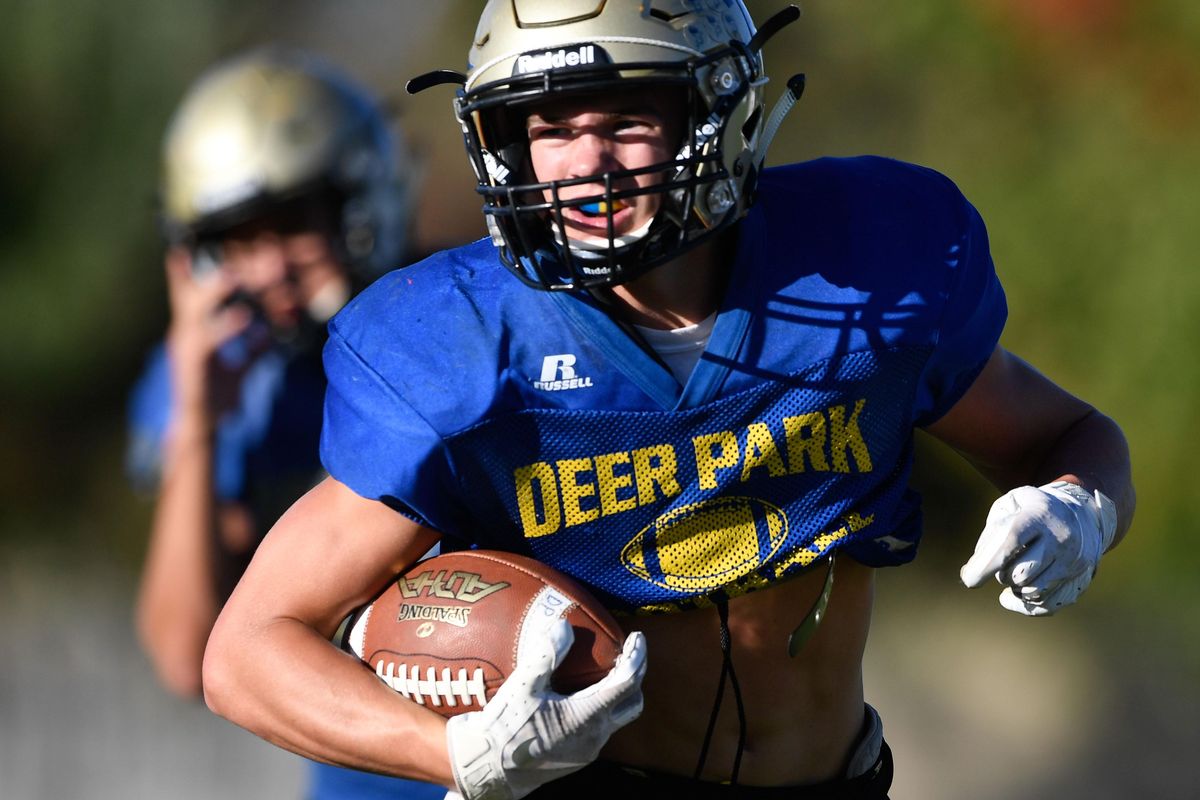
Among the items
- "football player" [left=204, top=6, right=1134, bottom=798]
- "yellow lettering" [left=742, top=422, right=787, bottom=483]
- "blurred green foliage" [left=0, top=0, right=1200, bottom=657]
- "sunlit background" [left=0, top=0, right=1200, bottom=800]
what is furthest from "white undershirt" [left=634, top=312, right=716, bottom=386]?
"blurred green foliage" [left=0, top=0, right=1200, bottom=657]

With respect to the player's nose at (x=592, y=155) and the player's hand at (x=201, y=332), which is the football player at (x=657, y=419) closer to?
the player's nose at (x=592, y=155)

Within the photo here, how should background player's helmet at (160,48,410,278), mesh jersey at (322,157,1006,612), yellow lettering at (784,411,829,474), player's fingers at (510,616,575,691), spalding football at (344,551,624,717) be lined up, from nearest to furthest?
1. player's fingers at (510,616,575,691)
2. spalding football at (344,551,624,717)
3. mesh jersey at (322,157,1006,612)
4. yellow lettering at (784,411,829,474)
5. background player's helmet at (160,48,410,278)

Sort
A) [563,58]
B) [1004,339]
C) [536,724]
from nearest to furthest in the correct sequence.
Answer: [536,724] → [563,58] → [1004,339]

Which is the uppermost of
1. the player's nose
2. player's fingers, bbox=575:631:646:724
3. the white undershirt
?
the player's nose

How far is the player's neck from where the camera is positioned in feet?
6.98

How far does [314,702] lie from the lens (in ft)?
6.24

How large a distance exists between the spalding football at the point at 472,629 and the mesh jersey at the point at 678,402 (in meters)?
0.09

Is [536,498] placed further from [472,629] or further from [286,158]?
[286,158]

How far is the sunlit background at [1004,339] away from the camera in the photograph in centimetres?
532

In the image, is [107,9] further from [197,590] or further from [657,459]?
[657,459]

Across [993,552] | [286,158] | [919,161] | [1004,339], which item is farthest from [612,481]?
[919,161]

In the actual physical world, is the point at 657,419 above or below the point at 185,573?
above

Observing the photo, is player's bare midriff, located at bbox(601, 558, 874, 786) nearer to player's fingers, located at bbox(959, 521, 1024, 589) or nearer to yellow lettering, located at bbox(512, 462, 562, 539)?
yellow lettering, located at bbox(512, 462, 562, 539)

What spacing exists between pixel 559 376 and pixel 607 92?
374 mm
